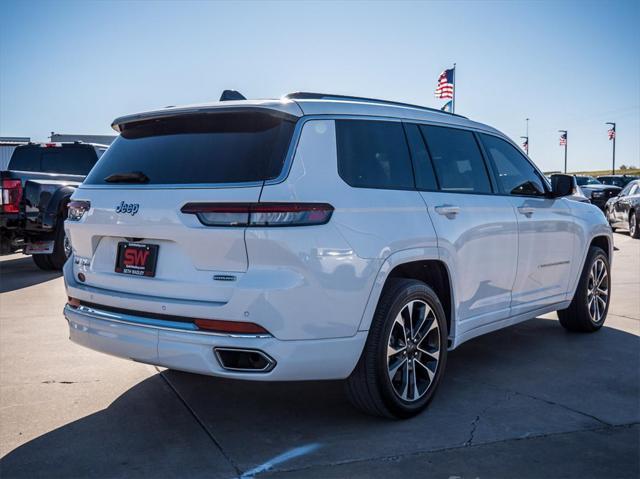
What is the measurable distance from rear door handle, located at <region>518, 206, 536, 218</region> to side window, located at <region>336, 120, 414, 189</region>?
4.44ft

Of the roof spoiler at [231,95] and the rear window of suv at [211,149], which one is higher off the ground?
the roof spoiler at [231,95]

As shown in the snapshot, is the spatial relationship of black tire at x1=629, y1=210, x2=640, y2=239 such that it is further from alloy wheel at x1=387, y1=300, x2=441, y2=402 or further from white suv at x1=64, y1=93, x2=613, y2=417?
alloy wheel at x1=387, y1=300, x2=441, y2=402

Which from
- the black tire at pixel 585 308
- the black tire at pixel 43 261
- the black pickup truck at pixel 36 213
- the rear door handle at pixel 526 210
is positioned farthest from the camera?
the black tire at pixel 43 261

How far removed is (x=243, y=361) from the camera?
11.4ft

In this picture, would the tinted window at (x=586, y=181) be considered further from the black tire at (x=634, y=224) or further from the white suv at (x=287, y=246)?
the white suv at (x=287, y=246)

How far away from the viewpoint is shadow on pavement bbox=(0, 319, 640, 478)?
3.48 m

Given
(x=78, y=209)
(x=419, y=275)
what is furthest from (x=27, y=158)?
(x=419, y=275)

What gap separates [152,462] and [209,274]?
975mm

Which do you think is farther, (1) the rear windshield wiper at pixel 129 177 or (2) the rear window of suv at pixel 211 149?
(1) the rear windshield wiper at pixel 129 177

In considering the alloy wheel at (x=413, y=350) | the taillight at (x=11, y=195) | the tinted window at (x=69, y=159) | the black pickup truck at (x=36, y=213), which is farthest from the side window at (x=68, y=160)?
the alloy wheel at (x=413, y=350)

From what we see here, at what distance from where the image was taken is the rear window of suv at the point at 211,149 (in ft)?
11.6

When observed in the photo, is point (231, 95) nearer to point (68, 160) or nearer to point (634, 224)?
point (68, 160)

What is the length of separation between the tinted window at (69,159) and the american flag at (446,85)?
1477 cm

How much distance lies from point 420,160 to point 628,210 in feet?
50.2
